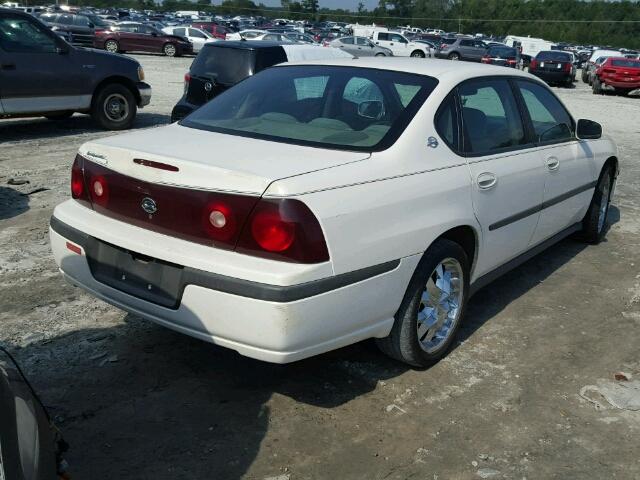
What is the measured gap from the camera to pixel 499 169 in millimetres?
4051

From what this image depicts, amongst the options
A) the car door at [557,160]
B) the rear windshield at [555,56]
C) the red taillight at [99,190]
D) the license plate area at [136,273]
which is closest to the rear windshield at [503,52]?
the rear windshield at [555,56]

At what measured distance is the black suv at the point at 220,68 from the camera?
8.88 m

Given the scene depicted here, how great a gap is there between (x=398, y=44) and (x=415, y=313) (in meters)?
38.6

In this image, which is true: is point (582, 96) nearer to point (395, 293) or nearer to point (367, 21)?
point (395, 293)

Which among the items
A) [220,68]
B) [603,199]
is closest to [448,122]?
[603,199]

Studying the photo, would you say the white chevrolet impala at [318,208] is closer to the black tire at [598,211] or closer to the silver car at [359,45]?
the black tire at [598,211]

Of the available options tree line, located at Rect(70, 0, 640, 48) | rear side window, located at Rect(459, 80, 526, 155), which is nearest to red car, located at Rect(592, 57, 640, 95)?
rear side window, located at Rect(459, 80, 526, 155)

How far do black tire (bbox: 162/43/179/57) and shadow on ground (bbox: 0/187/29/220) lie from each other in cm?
2832

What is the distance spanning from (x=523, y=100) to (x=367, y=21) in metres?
97.2

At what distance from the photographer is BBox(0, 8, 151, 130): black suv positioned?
9633mm

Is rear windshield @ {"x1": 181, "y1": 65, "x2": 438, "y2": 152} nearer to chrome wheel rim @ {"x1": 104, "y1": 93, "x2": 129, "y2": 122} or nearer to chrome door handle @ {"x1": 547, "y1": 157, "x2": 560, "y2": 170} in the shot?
chrome door handle @ {"x1": 547, "y1": 157, "x2": 560, "y2": 170}

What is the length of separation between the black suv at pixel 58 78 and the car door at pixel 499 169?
24.8 ft

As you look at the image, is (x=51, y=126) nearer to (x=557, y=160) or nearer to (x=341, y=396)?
(x=557, y=160)

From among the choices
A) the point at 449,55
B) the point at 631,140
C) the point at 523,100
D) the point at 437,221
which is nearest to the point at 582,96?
the point at 631,140
